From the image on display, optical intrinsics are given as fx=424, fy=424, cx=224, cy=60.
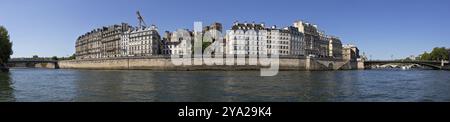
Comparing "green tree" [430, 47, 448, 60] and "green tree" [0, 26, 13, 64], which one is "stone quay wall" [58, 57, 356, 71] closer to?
"green tree" [0, 26, 13, 64]

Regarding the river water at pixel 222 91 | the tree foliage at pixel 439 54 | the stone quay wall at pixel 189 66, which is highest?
the tree foliage at pixel 439 54

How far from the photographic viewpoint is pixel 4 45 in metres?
52.6

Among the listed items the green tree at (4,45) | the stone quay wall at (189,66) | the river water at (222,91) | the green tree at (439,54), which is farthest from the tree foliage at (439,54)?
the green tree at (4,45)

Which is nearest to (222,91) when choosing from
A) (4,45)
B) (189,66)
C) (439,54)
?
(4,45)

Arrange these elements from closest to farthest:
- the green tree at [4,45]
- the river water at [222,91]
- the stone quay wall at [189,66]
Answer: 1. the river water at [222,91]
2. the green tree at [4,45]
3. the stone quay wall at [189,66]

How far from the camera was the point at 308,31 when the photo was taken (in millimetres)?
105500

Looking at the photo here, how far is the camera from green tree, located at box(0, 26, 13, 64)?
5225cm

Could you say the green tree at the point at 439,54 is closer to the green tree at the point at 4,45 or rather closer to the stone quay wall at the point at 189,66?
the stone quay wall at the point at 189,66

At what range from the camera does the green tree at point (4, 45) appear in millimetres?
52250

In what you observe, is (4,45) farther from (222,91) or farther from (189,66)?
(222,91)
